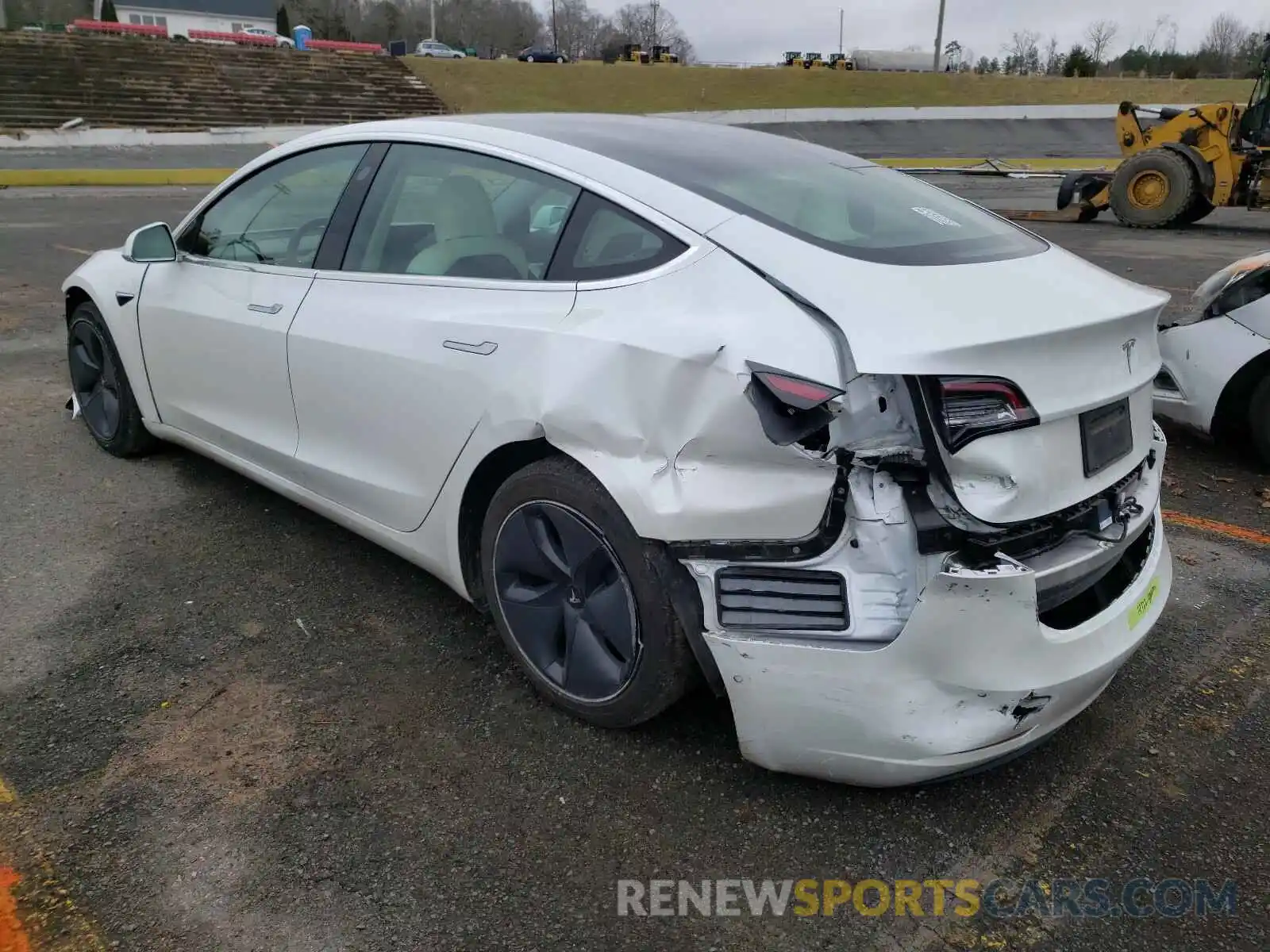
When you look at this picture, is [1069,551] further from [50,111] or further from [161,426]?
[50,111]

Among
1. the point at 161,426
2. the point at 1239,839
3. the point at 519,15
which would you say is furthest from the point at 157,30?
the point at 1239,839

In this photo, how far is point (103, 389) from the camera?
4.54m

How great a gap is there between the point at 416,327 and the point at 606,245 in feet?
2.15

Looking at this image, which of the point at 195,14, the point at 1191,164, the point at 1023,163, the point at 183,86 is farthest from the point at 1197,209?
the point at 195,14

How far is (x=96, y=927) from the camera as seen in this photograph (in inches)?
77.2

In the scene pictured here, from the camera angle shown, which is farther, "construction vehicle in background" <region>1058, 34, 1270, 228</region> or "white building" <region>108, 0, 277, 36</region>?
"white building" <region>108, 0, 277, 36</region>

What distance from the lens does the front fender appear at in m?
4.10

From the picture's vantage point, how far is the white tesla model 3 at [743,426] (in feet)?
6.56

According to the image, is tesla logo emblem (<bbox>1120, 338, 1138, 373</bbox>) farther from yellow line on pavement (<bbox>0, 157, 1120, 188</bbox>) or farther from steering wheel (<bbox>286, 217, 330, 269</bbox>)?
yellow line on pavement (<bbox>0, 157, 1120, 188</bbox>)

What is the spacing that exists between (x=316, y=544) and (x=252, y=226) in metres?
1.25

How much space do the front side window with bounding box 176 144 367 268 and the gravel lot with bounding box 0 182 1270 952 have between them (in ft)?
3.83

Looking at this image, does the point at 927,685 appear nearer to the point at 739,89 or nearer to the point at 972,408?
the point at 972,408

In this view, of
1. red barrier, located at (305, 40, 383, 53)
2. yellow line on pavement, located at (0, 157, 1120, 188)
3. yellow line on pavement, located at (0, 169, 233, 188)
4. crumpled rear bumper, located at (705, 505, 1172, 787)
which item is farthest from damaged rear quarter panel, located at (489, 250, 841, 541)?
red barrier, located at (305, 40, 383, 53)

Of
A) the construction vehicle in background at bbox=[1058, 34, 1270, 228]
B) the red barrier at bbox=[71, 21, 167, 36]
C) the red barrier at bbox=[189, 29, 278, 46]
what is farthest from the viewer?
the red barrier at bbox=[189, 29, 278, 46]
